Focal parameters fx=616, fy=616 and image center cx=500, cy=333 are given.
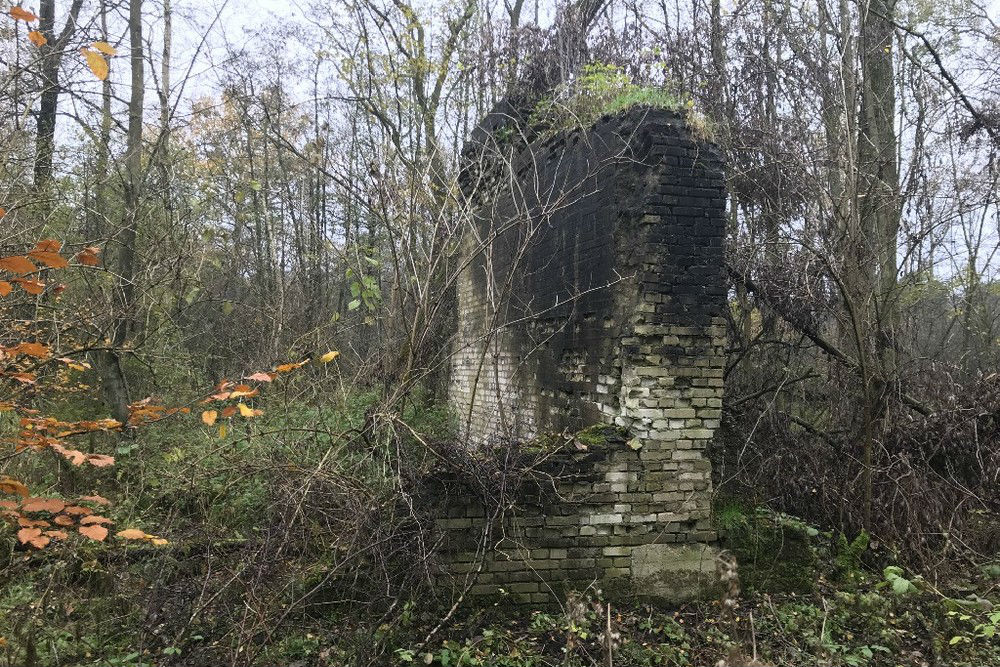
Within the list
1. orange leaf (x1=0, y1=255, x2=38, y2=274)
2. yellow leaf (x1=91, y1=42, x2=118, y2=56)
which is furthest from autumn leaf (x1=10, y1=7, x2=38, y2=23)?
orange leaf (x1=0, y1=255, x2=38, y2=274)

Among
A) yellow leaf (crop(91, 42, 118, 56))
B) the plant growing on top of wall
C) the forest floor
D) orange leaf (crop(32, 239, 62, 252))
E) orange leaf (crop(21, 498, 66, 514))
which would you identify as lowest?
the forest floor

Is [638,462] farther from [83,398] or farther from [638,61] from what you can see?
[83,398]

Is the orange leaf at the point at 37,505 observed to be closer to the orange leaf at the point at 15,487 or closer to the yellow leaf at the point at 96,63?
the orange leaf at the point at 15,487

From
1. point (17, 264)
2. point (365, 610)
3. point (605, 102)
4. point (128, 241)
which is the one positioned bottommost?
point (365, 610)

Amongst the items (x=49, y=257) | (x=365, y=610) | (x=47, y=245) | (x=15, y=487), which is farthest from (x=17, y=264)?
(x=365, y=610)

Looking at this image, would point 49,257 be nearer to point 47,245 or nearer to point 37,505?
point 47,245

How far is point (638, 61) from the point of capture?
357 inches

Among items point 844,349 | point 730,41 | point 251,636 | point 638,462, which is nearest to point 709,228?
point 638,462

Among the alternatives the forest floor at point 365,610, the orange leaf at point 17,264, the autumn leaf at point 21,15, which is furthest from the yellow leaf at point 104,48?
the forest floor at point 365,610

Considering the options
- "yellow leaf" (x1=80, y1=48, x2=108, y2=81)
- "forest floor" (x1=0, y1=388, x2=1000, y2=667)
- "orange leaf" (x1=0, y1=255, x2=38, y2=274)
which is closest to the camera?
"yellow leaf" (x1=80, y1=48, x2=108, y2=81)

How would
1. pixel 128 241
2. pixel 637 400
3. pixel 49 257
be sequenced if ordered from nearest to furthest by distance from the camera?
1. pixel 49 257
2. pixel 637 400
3. pixel 128 241

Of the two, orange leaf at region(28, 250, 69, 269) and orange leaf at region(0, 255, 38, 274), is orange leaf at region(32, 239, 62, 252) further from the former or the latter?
orange leaf at region(0, 255, 38, 274)

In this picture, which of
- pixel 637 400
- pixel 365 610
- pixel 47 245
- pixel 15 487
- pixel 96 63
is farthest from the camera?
pixel 637 400

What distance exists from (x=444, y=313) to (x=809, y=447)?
6.09 meters
